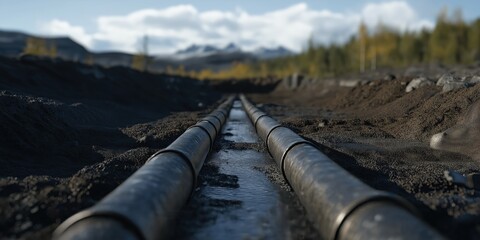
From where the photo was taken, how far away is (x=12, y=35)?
6280 inches

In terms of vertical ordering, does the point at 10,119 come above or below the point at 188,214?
above

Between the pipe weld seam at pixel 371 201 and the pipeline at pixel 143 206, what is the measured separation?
1.70 metres

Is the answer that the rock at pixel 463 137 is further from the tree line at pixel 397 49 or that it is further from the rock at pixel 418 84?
the tree line at pixel 397 49

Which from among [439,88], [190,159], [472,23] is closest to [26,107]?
[190,159]

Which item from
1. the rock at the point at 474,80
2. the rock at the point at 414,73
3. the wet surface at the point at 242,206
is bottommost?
the wet surface at the point at 242,206

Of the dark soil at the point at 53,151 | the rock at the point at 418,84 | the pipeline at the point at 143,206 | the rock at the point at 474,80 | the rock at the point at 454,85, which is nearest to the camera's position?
the pipeline at the point at 143,206

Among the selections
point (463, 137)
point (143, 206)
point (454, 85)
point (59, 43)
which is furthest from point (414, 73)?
point (59, 43)

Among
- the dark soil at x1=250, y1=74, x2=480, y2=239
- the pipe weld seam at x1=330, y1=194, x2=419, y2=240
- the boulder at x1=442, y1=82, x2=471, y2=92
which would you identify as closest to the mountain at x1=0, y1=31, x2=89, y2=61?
the dark soil at x1=250, y1=74, x2=480, y2=239

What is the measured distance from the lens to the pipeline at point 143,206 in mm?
3352

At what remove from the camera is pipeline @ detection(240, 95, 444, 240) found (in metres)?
3.36

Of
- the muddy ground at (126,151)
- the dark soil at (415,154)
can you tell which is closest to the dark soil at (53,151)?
the muddy ground at (126,151)

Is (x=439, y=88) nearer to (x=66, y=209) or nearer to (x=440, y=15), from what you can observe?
(x=66, y=209)

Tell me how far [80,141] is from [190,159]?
16.5 feet

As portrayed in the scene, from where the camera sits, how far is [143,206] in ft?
12.5
